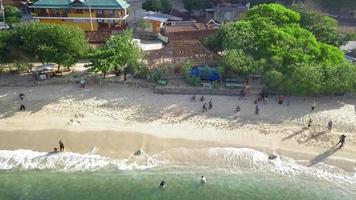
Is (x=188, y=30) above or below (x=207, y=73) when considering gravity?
above

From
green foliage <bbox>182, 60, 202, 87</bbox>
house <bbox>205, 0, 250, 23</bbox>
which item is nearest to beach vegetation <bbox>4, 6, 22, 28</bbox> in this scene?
house <bbox>205, 0, 250, 23</bbox>

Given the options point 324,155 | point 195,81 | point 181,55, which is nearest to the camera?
point 324,155

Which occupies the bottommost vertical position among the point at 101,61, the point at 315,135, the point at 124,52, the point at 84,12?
the point at 315,135

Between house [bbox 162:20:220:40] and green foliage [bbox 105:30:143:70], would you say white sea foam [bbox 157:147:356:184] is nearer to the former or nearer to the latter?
green foliage [bbox 105:30:143:70]

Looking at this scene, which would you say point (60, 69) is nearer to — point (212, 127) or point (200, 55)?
point (200, 55)

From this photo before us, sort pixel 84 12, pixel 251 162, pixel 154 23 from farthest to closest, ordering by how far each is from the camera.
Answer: pixel 154 23
pixel 84 12
pixel 251 162

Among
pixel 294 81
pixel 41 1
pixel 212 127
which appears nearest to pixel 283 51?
pixel 294 81

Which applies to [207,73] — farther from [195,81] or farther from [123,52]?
[123,52]

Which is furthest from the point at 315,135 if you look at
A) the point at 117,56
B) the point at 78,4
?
the point at 78,4
